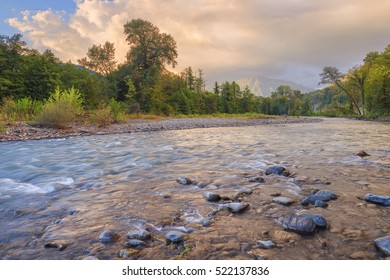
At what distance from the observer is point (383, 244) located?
1989 millimetres

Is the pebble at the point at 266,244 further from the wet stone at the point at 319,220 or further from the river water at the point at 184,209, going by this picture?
the wet stone at the point at 319,220

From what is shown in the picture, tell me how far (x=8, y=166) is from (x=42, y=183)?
2.33m

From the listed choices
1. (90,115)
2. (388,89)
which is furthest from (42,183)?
(388,89)

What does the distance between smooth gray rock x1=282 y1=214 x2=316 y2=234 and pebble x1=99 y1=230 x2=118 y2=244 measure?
1.51 meters

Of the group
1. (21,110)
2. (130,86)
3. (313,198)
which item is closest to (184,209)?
(313,198)

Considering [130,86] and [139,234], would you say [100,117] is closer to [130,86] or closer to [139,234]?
[139,234]

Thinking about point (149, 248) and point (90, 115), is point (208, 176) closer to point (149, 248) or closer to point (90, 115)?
point (149, 248)

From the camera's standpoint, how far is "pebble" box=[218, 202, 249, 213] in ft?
9.32

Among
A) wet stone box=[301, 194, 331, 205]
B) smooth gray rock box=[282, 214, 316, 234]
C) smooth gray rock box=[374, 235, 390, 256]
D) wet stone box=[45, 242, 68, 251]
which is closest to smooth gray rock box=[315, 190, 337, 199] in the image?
wet stone box=[301, 194, 331, 205]

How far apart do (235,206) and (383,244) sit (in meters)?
1.33

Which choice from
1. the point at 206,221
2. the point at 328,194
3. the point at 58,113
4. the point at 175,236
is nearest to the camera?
the point at 175,236

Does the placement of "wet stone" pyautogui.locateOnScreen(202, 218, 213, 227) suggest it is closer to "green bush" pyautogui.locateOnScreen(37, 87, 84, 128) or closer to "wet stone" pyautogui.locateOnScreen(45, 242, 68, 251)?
"wet stone" pyautogui.locateOnScreen(45, 242, 68, 251)

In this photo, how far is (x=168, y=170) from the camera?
17.0 feet

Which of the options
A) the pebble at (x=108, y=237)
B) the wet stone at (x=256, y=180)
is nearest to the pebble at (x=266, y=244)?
the pebble at (x=108, y=237)
